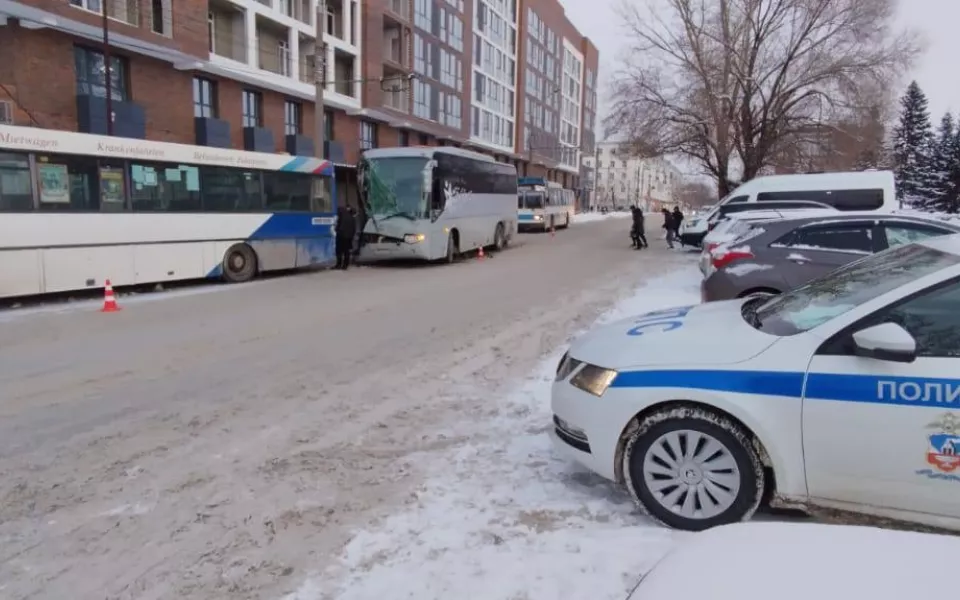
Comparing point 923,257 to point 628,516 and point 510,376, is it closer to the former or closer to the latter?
point 628,516

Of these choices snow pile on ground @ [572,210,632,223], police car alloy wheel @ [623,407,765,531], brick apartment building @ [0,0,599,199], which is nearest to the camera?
police car alloy wheel @ [623,407,765,531]

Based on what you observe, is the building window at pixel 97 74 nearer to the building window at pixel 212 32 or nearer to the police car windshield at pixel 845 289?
the building window at pixel 212 32

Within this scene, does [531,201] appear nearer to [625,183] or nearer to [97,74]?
[97,74]

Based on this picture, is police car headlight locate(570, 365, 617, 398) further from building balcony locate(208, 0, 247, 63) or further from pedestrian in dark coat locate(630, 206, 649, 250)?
building balcony locate(208, 0, 247, 63)

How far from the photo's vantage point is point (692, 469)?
376 cm

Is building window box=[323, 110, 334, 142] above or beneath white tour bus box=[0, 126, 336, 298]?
above

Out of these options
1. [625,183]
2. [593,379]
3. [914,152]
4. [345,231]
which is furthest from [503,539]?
[625,183]

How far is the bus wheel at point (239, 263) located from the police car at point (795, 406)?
12971 millimetres

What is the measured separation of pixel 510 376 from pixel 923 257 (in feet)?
13.6

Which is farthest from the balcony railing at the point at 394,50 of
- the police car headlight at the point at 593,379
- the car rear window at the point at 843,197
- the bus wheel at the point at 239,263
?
the police car headlight at the point at 593,379

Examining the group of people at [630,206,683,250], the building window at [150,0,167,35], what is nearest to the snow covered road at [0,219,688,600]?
the group of people at [630,206,683,250]

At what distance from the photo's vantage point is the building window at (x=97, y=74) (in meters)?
23.7

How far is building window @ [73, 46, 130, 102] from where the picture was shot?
23.7 meters

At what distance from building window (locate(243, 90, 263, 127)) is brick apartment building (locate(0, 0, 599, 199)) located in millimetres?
50
